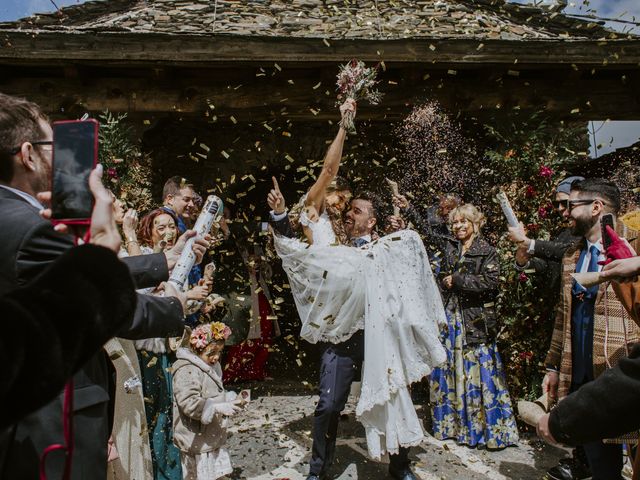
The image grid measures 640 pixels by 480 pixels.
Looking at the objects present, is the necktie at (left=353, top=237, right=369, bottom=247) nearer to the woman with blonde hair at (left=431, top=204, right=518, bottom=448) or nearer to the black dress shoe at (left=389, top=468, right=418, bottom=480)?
the woman with blonde hair at (left=431, top=204, right=518, bottom=448)

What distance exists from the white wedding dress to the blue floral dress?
33.7 inches

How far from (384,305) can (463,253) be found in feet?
4.38

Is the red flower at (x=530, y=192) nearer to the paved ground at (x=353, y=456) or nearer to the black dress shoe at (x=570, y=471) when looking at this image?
the paved ground at (x=353, y=456)

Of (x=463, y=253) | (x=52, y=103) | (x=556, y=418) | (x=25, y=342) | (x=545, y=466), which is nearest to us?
(x=25, y=342)

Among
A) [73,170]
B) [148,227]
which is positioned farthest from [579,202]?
[73,170]

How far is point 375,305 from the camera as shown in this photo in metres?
3.81

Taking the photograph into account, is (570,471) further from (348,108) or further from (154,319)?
(154,319)

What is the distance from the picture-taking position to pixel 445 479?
4.03 meters

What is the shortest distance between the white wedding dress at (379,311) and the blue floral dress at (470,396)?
86 centimetres

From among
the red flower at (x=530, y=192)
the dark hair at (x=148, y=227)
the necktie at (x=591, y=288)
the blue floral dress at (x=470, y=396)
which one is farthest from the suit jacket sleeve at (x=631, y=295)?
the red flower at (x=530, y=192)

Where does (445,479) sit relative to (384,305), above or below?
below

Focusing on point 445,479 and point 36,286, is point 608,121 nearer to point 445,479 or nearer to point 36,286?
point 445,479

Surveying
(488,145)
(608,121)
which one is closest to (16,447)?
(488,145)

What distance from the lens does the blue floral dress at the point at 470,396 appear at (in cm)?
462
